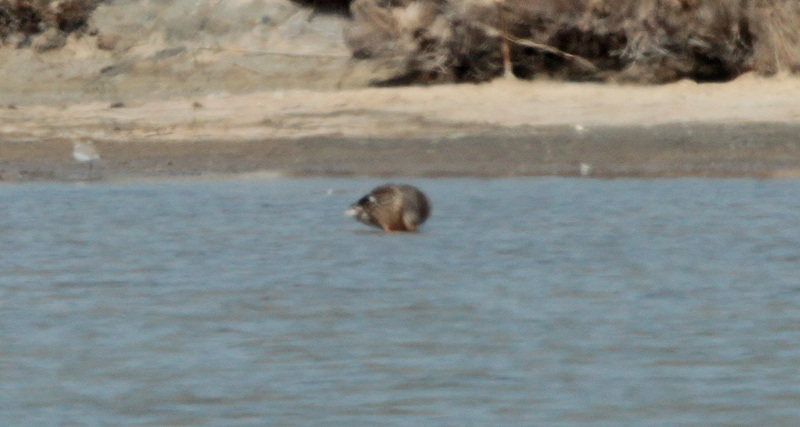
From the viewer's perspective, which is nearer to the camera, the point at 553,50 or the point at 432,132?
the point at 432,132

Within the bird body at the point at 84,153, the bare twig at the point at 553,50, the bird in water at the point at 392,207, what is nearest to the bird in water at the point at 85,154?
the bird body at the point at 84,153

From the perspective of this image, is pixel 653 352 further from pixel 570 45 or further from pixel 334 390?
pixel 570 45

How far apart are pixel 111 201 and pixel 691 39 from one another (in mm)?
5491

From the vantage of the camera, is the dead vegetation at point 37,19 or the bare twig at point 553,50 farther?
the dead vegetation at point 37,19

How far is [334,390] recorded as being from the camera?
18.9ft

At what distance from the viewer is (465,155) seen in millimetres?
12914

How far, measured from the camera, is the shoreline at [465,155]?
12531mm

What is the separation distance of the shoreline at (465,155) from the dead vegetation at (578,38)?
1.41 metres

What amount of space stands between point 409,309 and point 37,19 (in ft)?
33.6

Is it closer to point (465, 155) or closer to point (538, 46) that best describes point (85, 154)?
point (465, 155)

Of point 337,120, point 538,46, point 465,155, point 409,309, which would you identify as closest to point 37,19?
point 337,120

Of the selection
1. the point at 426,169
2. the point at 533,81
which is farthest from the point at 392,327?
the point at 533,81

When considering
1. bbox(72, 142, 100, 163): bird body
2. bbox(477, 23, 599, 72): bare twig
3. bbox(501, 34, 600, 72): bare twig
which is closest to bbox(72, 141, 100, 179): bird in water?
bbox(72, 142, 100, 163): bird body

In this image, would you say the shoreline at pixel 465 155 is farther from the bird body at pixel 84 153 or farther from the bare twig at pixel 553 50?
the bare twig at pixel 553 50
